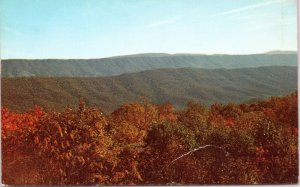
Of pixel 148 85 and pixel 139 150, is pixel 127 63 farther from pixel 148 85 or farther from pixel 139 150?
pixel 139 150

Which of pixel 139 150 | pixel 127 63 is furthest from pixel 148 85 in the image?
pixel 139 150

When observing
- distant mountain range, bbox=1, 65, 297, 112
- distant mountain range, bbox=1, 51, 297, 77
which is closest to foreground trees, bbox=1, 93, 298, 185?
distant mountain range, bbox=1, 65, 297, 112

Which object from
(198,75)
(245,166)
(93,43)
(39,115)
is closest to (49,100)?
(39,115)

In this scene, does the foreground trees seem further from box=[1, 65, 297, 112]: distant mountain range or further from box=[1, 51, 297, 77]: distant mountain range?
box=[1, 51, 297, 77]: distant mountain range

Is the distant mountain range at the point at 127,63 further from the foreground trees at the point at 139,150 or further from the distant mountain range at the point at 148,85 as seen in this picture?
the foreground trees at the point at 139,150

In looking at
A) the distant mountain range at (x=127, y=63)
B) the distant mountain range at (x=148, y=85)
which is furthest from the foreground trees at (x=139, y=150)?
the distant mountain range at (x=127, y=63)

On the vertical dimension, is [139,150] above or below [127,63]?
below

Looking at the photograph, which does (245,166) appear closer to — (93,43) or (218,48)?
(218,48)
